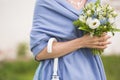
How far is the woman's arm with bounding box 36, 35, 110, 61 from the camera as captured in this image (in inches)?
99.0

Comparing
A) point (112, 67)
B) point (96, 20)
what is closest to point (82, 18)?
point (96, 20)

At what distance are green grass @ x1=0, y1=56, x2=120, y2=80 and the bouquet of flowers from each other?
13.8ft

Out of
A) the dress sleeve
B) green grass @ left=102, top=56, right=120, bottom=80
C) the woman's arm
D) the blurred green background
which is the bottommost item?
the woman's arm

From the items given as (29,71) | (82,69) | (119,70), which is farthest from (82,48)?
(29,71)

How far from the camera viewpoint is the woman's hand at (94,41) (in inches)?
98.9

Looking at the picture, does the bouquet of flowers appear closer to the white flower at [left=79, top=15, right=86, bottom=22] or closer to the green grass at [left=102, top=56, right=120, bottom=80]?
the white flower at [left=79, top=15, right=86, bottom=22]

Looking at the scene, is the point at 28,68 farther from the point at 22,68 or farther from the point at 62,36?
the point at 62,36

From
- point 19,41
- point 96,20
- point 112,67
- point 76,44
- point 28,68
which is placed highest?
point 19,41

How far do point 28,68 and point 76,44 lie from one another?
5.60 m

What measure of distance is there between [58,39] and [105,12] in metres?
0.27

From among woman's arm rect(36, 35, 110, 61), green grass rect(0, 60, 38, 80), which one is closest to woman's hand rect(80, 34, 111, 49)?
woman's arm rect(36, 35, 110, 61)

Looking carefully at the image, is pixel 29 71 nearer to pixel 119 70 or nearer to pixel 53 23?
pixel 119 70

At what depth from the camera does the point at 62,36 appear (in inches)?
101

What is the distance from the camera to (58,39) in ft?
8.46
